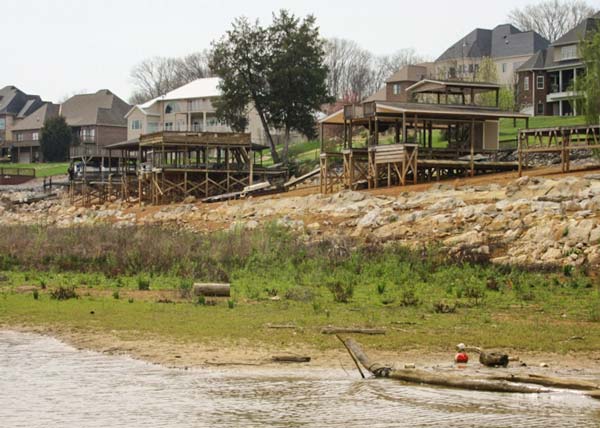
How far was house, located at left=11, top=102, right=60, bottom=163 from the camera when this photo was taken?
128375 mm

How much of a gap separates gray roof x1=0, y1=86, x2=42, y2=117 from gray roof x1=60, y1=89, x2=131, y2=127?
11188 millimetres

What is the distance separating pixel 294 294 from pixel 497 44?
91.9 m

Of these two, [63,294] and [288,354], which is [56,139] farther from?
[288,354]

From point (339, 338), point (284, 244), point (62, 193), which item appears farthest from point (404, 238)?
point (62, 193)

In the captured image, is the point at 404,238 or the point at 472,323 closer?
the point at 472,323

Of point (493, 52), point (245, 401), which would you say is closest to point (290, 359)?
point (245, 401)

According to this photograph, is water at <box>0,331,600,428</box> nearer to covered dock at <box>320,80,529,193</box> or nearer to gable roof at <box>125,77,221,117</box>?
covered dock at <box>320,80,529,193</box>

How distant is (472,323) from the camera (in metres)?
20.8

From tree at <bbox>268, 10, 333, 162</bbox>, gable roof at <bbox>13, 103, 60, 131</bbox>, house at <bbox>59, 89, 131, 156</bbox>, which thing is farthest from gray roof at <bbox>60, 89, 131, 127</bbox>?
tree at <bbox>268, 10, 333, 162</bbox>

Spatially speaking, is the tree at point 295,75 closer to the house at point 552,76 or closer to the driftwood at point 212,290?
the house at point 552,76

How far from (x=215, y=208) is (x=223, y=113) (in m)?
23.3

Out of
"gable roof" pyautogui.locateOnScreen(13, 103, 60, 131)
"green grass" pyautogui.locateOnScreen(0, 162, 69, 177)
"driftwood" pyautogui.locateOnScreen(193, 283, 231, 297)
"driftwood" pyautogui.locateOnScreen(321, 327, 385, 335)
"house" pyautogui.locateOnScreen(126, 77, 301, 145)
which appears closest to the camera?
"driftwood" pyautogui.locateOnScreen(321, 327, 385, 335)

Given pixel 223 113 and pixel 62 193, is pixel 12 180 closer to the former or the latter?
pixel 62 193

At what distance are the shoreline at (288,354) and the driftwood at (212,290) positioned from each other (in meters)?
5.75
